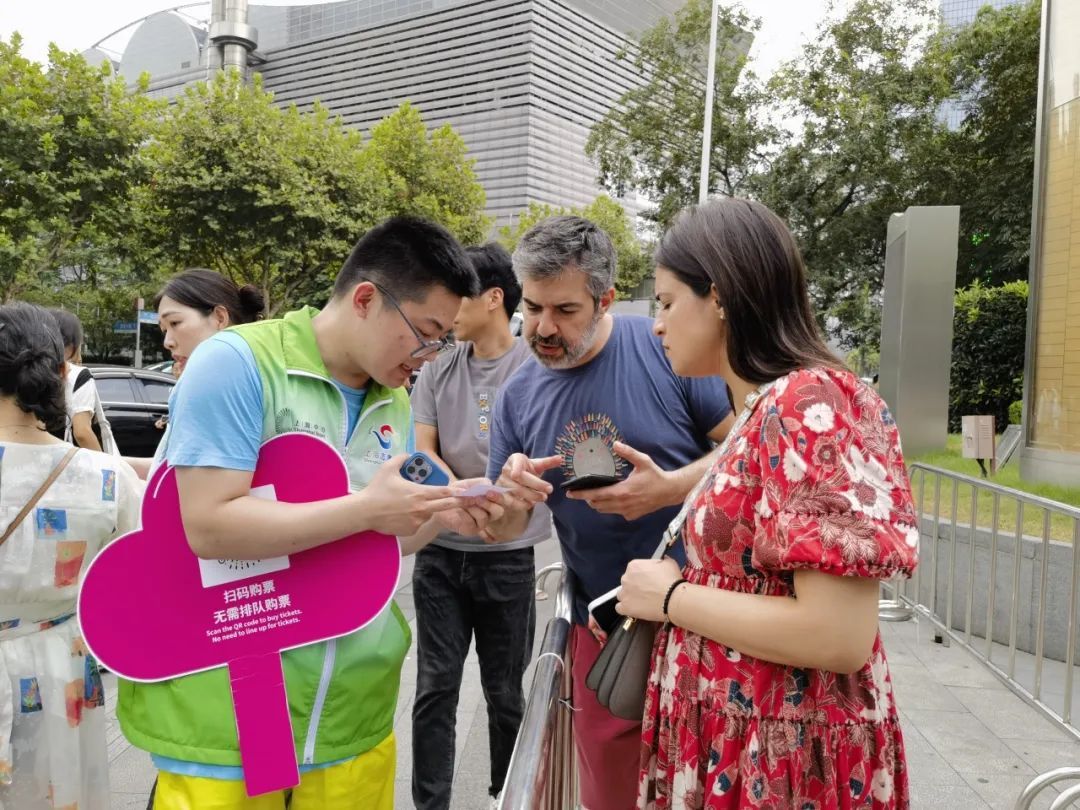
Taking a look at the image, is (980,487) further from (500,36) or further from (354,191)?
(500,36)

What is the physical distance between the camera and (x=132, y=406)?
9.41 meters

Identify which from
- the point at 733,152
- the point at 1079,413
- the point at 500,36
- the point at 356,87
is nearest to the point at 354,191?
the point at 733,152

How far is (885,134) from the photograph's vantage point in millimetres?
17109

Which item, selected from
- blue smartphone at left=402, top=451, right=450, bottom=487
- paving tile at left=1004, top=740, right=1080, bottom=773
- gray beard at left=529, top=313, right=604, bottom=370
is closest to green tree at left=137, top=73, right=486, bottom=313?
gray beard at left=529, top=313, right=604, bottom=370

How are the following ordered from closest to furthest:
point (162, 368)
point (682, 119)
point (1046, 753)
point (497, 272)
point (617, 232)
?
point (497, 272) → point (1046, 753) → point (682, 119) → point (162, 368) → point (617, 232)

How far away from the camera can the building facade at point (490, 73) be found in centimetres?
5619

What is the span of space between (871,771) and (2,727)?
2.01 meters

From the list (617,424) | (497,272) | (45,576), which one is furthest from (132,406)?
(617,424)

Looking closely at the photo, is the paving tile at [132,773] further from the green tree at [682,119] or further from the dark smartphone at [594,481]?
the green tree at [682,119]

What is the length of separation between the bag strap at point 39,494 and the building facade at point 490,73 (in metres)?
53.3

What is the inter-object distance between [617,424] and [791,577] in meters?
1.01

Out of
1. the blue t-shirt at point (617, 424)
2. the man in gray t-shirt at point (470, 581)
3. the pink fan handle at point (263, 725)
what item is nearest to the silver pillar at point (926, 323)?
the man in gray t-shirt at point (470, 581)

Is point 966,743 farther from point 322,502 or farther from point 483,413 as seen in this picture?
point 322,502

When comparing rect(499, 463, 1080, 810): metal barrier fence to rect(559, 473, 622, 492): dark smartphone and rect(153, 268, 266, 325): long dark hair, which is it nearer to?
rect(559, 473, 622, 492): dark smartphone
